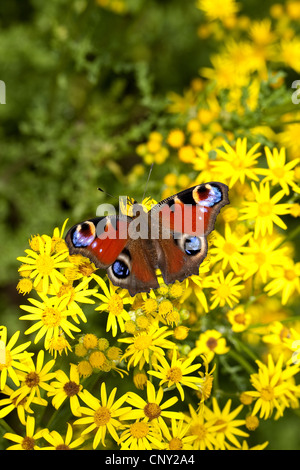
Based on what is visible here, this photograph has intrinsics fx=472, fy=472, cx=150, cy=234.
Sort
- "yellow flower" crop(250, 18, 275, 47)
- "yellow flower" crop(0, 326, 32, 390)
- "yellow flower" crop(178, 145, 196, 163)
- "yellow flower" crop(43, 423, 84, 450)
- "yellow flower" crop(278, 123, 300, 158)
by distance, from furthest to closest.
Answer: "yellow flower" crop(250, 18, 275, 47) → "yellow flower" crop(278, 123, 300, 158) → "yellow flower" crop(178, 145, 196, 163) → "yellow flower" crop(0, 326, 32, 390) → "yellow flower" crop(43, 423, 84, 450)

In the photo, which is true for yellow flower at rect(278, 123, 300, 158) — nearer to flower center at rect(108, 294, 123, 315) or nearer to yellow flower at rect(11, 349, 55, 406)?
flower center at rect(108, 294, 123, 315)

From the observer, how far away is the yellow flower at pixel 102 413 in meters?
2.81

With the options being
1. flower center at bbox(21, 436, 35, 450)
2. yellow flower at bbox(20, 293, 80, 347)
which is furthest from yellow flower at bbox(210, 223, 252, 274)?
flower center at bbox(21, 436, 35, 450)

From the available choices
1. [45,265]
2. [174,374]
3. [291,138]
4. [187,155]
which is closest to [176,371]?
[174,374]

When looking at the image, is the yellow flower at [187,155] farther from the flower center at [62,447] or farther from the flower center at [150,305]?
the flower center at [62,447]

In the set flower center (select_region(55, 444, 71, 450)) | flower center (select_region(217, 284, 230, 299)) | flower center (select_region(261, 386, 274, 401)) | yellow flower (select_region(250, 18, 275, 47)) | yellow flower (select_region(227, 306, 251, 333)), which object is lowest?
flower center (select_region(55, 444, 71, 450))

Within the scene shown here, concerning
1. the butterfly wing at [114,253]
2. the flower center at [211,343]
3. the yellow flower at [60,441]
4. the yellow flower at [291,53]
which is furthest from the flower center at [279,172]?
the yellow flower at [291,53]

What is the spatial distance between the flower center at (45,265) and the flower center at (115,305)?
44 cm

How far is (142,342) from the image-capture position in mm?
2822

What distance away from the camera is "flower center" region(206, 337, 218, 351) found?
3215 mm

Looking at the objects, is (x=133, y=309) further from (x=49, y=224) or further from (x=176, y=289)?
(x=49, y=224)

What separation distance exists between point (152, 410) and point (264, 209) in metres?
1.55

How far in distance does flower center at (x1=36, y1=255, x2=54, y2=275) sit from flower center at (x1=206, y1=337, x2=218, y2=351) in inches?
46.0

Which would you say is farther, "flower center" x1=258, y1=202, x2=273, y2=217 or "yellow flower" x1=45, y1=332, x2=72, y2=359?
"flower center" x1=258, y1=202, x2=273, y2=217
